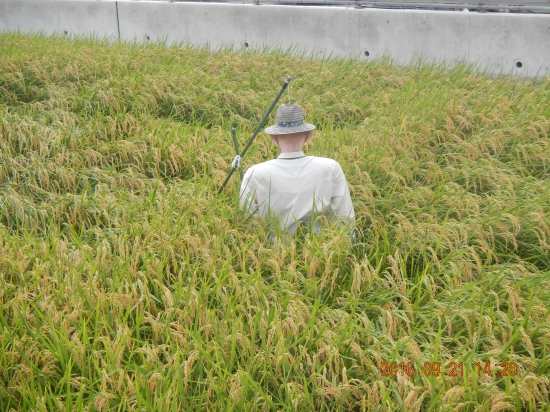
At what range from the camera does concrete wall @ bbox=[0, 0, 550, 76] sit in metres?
10.0

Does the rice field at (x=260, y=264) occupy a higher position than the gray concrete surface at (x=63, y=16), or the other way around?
the gray concrete surface at (x=63, y=16)

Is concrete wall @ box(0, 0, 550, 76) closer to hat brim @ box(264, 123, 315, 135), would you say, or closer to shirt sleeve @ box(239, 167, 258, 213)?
hat brim @ box(264, 123, 315, 135)

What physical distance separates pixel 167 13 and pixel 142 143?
833cm

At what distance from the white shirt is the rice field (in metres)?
0.17

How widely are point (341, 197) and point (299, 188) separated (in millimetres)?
297

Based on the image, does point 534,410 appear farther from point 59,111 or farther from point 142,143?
point 59,111

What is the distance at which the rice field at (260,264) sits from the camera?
3.43m

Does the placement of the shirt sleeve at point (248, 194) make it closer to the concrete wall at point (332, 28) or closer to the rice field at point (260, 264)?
the rice field at point (260, 264)

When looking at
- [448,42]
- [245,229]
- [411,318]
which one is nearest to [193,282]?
[245,229]

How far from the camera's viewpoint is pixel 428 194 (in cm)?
557

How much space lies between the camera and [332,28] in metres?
12.0
